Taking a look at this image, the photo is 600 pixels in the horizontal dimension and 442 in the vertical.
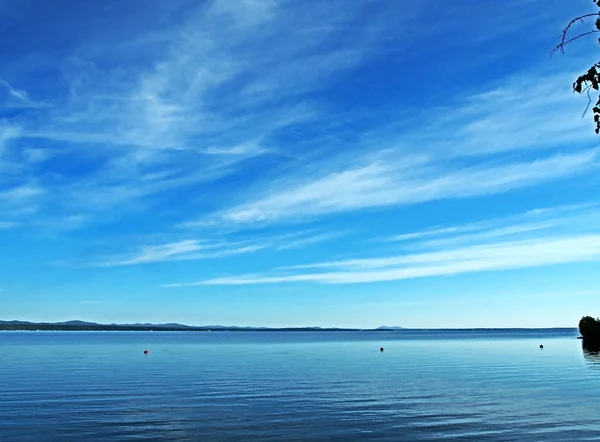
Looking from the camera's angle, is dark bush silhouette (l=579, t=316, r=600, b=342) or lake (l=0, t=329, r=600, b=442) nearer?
lake (l=0, t=329, r=600, b=442)

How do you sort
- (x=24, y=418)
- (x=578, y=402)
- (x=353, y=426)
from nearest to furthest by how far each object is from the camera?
(x=353, y=426), (x=24, y=418), (x=578, y=402)

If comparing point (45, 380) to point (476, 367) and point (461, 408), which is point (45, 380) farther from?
point (476, 367)

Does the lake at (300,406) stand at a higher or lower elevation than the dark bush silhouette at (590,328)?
lower

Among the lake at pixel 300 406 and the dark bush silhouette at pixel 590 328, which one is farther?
the dark bush silhouette at pixel 590 328

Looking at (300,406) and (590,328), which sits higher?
(590,328)

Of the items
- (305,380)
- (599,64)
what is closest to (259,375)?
(305,380)

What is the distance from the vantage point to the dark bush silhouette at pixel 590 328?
138m

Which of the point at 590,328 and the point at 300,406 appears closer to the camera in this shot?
the point at 300,406

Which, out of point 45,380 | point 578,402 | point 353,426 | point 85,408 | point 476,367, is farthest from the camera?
point 476,367

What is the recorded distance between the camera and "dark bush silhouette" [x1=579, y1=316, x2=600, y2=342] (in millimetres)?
138250

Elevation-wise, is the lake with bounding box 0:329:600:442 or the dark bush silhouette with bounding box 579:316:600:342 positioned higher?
the dark bush silhouette with bounding box 579:316:600:342

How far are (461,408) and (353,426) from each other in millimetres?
10368

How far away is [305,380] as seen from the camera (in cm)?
5853

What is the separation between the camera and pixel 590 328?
142 meters
